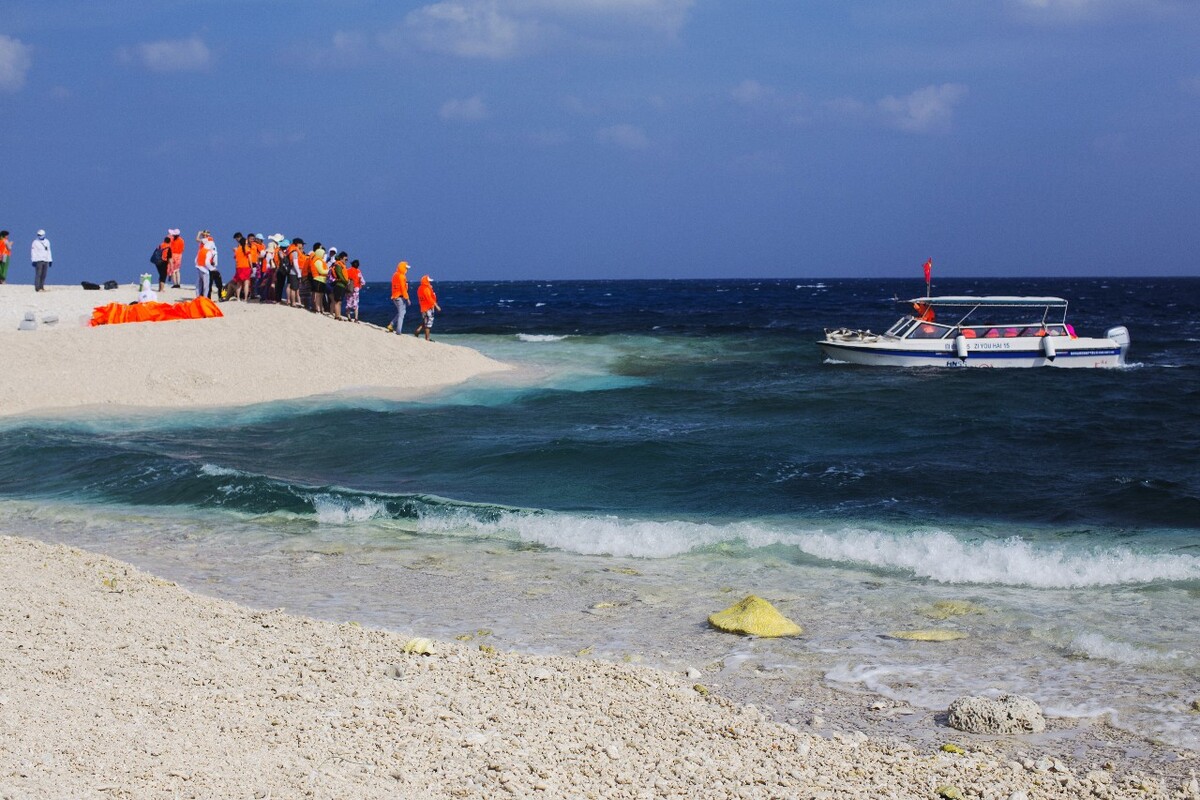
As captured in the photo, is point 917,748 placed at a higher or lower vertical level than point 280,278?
lower

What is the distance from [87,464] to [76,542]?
176 inches

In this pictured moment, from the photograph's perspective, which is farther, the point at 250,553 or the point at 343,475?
the point at 343,475

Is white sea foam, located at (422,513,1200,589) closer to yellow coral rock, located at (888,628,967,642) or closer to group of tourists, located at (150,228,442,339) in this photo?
yellow coral rock, located at (888,628,967,642)

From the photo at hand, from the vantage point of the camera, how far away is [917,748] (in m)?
6.15

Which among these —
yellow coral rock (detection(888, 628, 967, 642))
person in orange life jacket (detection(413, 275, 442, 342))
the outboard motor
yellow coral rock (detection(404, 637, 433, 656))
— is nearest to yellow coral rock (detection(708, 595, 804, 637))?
yellow coral rock (detection(888, 628, 967, 642))

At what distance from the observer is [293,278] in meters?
27.4

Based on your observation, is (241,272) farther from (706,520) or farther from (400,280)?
(706,520)

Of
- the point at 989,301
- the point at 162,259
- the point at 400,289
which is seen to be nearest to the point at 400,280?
the point at 400,289

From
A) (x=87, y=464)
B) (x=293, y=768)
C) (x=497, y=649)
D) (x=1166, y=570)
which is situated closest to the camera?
(x=293, y=768)

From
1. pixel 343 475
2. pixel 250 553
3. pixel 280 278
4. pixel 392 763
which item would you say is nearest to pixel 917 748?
pixel 392 763

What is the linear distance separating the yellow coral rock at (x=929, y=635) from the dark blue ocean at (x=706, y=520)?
0.42ft

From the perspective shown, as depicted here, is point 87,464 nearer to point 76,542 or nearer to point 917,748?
point 76,542

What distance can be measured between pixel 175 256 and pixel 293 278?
20.3 feet

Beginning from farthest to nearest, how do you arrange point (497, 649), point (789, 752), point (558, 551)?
point (558, 551) → point (497, 649) → point (789, 752)
